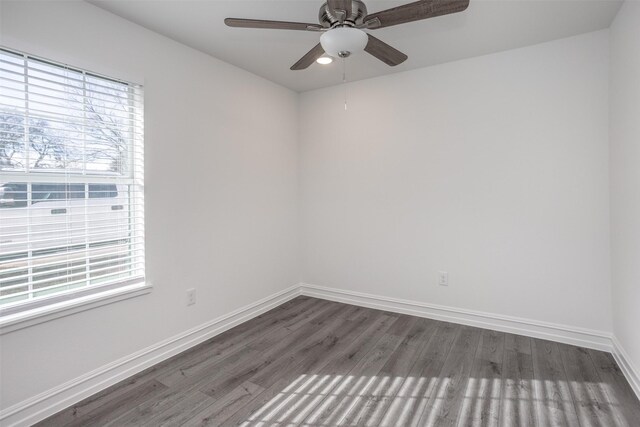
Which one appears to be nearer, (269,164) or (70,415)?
(70,415)

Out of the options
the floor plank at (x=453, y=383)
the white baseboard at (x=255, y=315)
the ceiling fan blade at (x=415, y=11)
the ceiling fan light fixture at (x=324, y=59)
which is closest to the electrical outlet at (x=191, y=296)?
the white baseboard at (x=255, y=315)

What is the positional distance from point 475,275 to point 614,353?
107 cm

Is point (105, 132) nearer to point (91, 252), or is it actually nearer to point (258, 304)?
point (91, 252)

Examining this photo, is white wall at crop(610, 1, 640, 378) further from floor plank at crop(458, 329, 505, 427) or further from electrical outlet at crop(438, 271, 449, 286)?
electrical outlet at crop(438, 271, 449, 286)

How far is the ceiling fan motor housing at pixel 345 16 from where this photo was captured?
5.54 ft

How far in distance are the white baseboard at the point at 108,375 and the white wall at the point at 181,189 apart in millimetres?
45

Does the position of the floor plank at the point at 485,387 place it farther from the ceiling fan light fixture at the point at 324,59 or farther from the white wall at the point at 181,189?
the ceiling fan light fixture at the point at 324,59

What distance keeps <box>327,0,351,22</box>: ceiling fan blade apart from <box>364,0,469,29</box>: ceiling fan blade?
140 mm

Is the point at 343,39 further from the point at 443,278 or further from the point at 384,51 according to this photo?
the point at 443,278

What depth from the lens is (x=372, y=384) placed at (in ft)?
7.26

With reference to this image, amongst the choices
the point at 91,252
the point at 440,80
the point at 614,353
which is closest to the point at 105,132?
the point at 91,252

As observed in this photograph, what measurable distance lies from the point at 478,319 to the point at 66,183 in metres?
3.41

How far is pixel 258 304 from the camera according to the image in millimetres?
3471

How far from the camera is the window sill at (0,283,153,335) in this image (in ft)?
5.88
